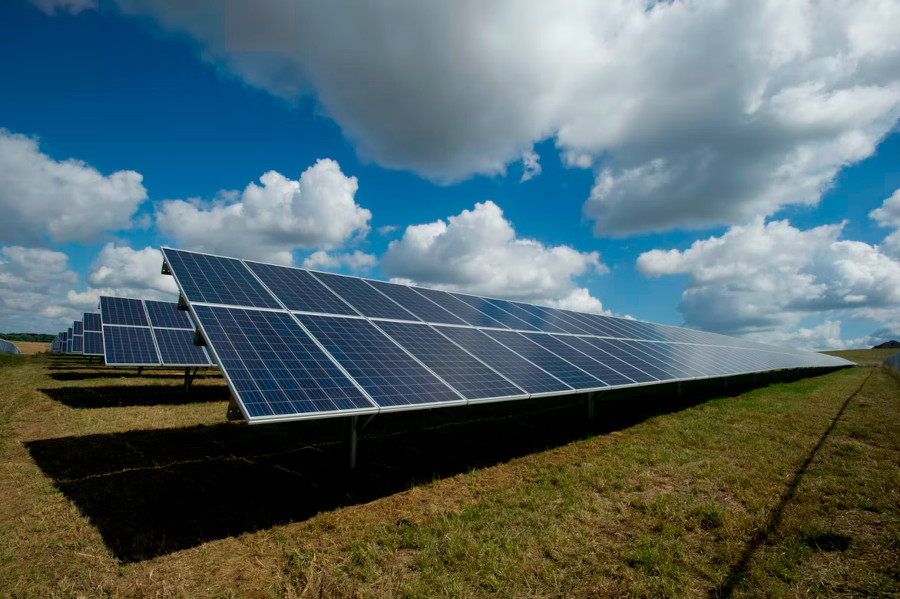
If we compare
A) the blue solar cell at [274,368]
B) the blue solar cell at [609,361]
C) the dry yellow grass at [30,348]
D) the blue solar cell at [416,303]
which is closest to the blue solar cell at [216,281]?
the blue solar cell at [274,368]

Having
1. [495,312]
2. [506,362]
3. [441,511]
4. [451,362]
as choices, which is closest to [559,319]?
[495,312]

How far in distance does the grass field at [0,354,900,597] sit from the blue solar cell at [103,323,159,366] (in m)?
7.20

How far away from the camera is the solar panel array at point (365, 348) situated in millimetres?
8430

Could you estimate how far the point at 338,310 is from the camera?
13.0m

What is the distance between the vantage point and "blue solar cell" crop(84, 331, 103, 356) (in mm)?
30188

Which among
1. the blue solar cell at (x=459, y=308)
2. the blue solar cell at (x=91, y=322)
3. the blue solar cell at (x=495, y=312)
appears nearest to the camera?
the blue solar cell at (x=459, y=308)

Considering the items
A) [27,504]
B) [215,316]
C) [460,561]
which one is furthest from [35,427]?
[460,561]

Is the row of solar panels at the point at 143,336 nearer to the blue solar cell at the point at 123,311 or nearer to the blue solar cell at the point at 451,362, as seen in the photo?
the blue solar cell at the point at 123,311

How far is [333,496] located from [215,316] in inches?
192

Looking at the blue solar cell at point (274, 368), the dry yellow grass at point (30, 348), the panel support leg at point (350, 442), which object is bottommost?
the panel support leg at point (350, 442)

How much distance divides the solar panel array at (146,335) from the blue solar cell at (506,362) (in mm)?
15347

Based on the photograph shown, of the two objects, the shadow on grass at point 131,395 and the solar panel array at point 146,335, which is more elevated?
the solar panel array at point 146,335

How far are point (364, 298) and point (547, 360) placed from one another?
697cm

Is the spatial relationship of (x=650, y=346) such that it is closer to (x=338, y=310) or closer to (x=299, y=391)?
(x=338, y=310)
